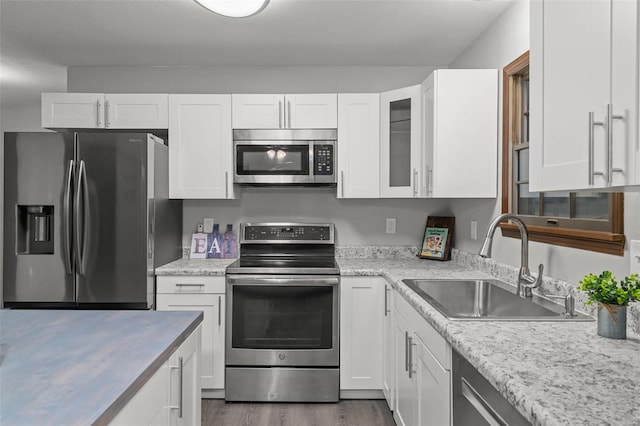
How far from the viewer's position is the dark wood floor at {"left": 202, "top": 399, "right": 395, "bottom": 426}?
270 centimetres

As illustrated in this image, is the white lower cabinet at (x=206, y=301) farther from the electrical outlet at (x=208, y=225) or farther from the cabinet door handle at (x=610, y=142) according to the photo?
the cabinet door handle at (x=610, y=142)

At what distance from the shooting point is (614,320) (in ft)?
4.48

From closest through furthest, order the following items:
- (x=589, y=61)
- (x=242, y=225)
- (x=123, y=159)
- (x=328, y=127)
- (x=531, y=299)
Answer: (x=589, y=61) < (x=531, y=299) < (x=123, y=159) < (x=328, y=127) < (x=242, y=225)

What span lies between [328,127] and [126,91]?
1.69 meters

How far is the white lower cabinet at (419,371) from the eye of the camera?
5.26 feet

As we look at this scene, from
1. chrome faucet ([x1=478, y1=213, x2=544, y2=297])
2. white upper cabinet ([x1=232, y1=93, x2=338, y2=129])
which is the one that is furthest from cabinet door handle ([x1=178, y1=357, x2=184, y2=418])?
white upper cabinet ([x1=232, y1=93, x2=338, y2=129])

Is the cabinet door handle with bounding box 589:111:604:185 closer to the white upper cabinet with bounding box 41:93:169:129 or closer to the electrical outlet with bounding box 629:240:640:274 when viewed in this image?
the electrical outlet with bounding box 629:240:640:274

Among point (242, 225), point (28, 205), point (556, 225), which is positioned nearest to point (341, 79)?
point (242, 225)

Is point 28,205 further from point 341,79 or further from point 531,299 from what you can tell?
point 531,299

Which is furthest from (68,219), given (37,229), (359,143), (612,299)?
(612,299)

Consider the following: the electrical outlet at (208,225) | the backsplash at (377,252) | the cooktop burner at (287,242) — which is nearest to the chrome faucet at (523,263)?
the backsplash at (377,252)

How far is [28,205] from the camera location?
9.21 feet

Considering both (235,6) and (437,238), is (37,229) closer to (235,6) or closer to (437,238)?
(235,6)

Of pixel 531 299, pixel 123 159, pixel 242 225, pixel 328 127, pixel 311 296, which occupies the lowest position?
pixel 311 296
